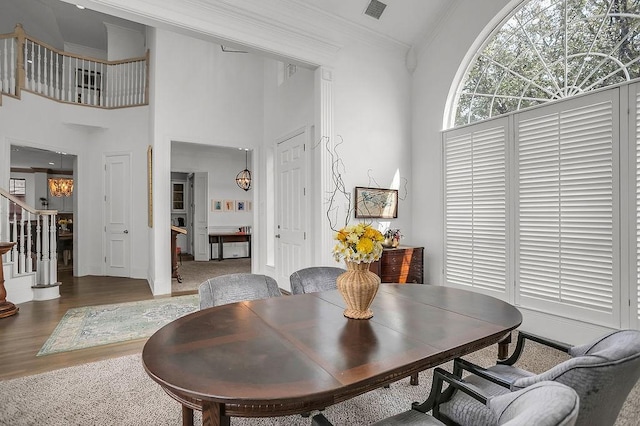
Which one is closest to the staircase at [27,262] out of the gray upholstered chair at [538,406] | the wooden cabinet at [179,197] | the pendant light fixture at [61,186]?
the pendant light fixture at [61,186]

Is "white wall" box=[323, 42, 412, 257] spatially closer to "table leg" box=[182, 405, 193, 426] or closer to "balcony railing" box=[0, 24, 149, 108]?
→ "table leg" box=[182, 405, 193, 426]

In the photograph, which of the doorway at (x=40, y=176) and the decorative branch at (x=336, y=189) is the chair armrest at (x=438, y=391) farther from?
the doorway at (x=40, y=176)

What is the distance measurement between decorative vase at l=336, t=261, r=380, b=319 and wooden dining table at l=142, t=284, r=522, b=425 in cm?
6

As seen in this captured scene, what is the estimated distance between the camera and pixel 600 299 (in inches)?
114

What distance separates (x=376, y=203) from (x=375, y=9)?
2.39 metres

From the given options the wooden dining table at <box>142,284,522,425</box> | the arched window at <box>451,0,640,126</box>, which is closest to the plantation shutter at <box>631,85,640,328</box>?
the arched window at <box>451,0,640,126</box>

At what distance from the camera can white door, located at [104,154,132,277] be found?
6.51 meters

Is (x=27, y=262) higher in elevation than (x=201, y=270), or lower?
higher

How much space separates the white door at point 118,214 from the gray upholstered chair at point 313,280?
17.7ft

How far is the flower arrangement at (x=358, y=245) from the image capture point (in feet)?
5.38

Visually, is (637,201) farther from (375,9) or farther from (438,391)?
(375,9)

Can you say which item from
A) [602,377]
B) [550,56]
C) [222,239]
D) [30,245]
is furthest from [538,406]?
[222,239]

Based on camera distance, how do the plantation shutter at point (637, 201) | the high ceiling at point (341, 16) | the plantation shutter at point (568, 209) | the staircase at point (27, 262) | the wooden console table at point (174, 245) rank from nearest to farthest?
the plantation shutter at point (637, 201) → the plantation shutter at point (568, 209) → the high ceiling at point (341, 16) → the staircase at point (27, 262) → the wooden console table at point (174, 245)

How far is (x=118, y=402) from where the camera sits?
7.01ft
